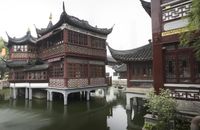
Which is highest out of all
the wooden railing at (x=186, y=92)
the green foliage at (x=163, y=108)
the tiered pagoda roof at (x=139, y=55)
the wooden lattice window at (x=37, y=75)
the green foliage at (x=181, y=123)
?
the tiered pagoda roof at (x=139, y=55)

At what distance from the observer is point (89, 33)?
21.7m

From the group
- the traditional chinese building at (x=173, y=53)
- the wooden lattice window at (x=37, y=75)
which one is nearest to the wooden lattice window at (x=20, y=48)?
the wooden lattice window at (x=37, y=75)

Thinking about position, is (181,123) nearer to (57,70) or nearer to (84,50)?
(84,50)

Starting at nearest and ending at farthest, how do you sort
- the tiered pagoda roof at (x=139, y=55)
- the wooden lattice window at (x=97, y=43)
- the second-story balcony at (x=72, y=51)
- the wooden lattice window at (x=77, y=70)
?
the tiered pagoda roof at (x=139, y=55) → the second-story balcony at (x=72, y=51) → the wooden lattice window at (x=77, y=70) → the wooden lattice window at (x=97, y=43)

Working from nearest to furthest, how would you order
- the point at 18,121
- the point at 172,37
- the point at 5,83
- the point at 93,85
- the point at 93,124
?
1. the point at 172,37
2. the point at 93,124
3. the point at 18,121
4. the point at 93,85
5. the point at 5,83

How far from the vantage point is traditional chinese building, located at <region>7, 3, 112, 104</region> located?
19.0 meters

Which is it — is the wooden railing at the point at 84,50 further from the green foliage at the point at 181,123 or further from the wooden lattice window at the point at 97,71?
the green foliage at the point at 181,123

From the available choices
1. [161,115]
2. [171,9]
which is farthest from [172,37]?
[161,115]

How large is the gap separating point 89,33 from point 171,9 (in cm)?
1314

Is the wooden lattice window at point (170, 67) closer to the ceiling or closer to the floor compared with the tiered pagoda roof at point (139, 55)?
closer to the floor

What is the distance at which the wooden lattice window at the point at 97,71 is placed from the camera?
2213cm

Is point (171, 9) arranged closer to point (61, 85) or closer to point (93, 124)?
point (93, 124)

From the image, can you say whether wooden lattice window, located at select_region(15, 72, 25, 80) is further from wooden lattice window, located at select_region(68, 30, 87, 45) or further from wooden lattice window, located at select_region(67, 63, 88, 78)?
wooden lattice window, located at select_region(68, 30, 87, 45)

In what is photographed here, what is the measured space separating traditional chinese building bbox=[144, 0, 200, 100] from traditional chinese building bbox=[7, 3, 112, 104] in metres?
10.7
